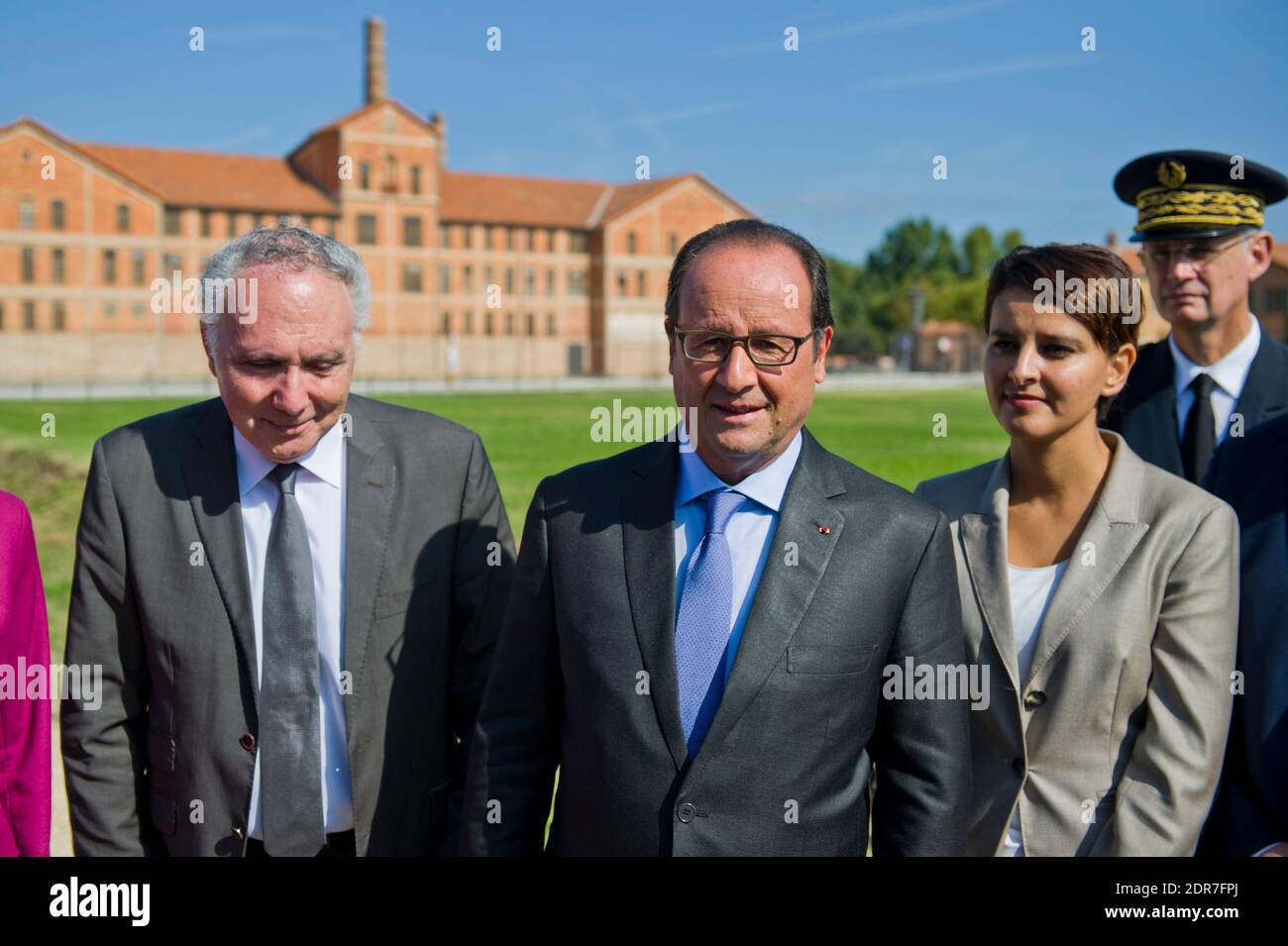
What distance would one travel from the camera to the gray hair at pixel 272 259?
10.1 ft

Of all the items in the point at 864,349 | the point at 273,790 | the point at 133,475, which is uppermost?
the point at 864,349

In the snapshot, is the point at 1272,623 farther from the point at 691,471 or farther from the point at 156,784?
the point at 156,784

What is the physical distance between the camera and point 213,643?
315 cm

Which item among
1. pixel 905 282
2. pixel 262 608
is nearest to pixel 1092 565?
pixel 262 608

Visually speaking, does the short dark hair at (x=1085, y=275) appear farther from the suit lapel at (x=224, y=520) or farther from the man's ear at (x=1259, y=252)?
the suit lapel at (x=224, y=520)

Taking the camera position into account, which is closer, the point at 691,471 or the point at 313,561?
the point at 691,471

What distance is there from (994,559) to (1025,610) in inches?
6.7

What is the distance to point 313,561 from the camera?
3275mm

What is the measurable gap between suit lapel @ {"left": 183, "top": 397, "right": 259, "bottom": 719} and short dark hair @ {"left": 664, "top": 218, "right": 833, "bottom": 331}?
4.57 feet

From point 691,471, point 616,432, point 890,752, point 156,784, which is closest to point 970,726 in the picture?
point 890,752

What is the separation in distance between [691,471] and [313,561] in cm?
118

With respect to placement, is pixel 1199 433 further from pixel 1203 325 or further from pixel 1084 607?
pixel 1084 607

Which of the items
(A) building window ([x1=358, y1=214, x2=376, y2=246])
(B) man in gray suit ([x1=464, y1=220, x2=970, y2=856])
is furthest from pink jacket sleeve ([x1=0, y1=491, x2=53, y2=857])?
(A) building window ([x1=358, y1=214, x2=376, y2=246])

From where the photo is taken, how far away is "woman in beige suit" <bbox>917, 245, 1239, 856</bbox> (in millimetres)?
2992
